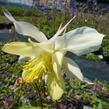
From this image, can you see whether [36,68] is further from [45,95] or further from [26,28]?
[45,95]

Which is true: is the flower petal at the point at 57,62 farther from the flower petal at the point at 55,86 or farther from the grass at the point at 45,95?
the grass at the point at 45,95

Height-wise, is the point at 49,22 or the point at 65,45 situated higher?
the point at 65,45

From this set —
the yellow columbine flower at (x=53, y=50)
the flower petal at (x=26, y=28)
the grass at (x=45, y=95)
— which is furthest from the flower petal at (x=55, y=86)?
the grass at (x=45, y=95)

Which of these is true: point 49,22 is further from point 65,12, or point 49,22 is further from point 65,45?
point 65,45

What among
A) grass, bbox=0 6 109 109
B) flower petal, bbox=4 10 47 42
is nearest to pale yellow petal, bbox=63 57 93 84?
flower petal, bbox=4 10 47 42

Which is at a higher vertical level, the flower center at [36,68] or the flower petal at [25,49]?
the flower petal at [25,49]

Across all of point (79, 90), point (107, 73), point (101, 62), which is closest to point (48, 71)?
point (79, 90)

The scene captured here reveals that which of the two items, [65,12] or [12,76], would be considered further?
[65,12]
